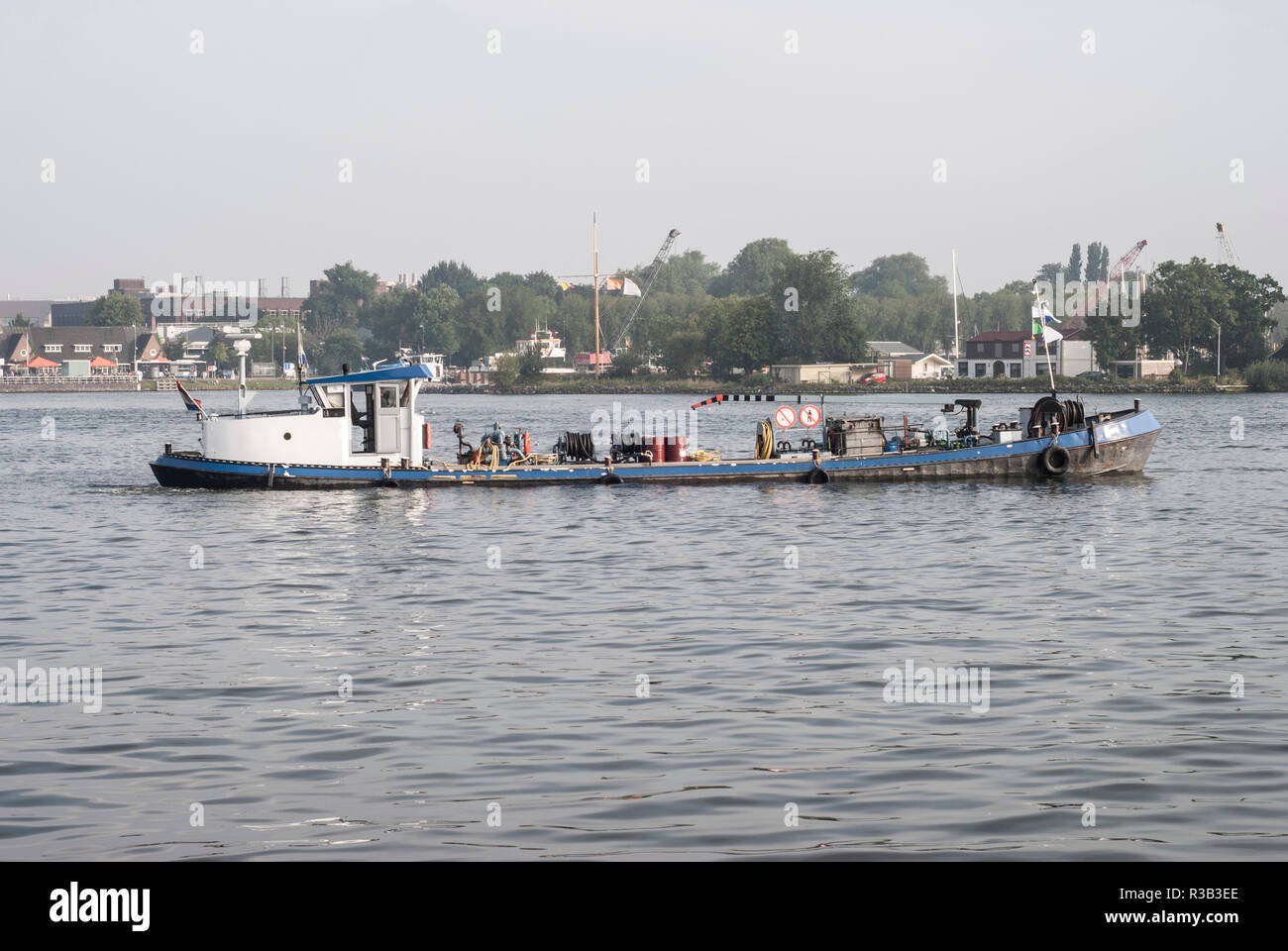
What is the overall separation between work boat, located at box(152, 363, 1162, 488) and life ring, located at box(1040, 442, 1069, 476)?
34mm

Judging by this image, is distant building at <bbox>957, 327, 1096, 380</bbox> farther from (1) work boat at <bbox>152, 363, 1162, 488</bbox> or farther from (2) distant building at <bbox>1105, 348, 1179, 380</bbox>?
(1) work boat at <bbox>152, 363, 1162, 488</bbox>

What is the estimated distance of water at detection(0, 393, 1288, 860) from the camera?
1169cm

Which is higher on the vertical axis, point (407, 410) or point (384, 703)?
point (407, 410)

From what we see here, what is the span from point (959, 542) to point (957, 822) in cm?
2147

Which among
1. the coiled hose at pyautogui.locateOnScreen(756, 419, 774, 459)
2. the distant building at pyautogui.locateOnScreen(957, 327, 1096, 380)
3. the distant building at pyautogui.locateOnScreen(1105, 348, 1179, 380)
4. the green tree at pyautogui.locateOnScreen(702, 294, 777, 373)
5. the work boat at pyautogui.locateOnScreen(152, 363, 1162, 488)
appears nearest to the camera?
the work boat at pyautogui.locateOnScreen(152, 363, 1162, 488)

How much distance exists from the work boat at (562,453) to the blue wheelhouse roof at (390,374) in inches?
1.8

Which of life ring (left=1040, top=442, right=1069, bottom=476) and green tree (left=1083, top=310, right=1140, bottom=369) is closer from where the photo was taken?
life ring (left=1040, top=442, right=1069, bottom=476)

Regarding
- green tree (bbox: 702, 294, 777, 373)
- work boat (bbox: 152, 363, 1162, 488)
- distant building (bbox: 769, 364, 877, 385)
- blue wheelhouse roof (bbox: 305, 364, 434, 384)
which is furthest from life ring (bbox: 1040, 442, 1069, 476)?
green tree (bbox: 702, 294, 777, 373)

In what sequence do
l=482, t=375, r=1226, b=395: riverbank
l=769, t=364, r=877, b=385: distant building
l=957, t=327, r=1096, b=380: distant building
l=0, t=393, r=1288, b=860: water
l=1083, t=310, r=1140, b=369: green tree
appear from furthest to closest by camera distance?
l=769, t=364, r=877, b=385: distant building, l=957, t=327, r=1096, b=380: distant building, l=1083, t=310, r=1140, b=369: green tree, l=482, t=375, r=1226, b=395: riverbank, l=0, t=393, r=1288, b=860: water

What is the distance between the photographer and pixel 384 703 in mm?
16328

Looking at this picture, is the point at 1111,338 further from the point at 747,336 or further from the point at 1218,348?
the point at 747,336

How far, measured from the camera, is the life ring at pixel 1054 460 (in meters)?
46.2
